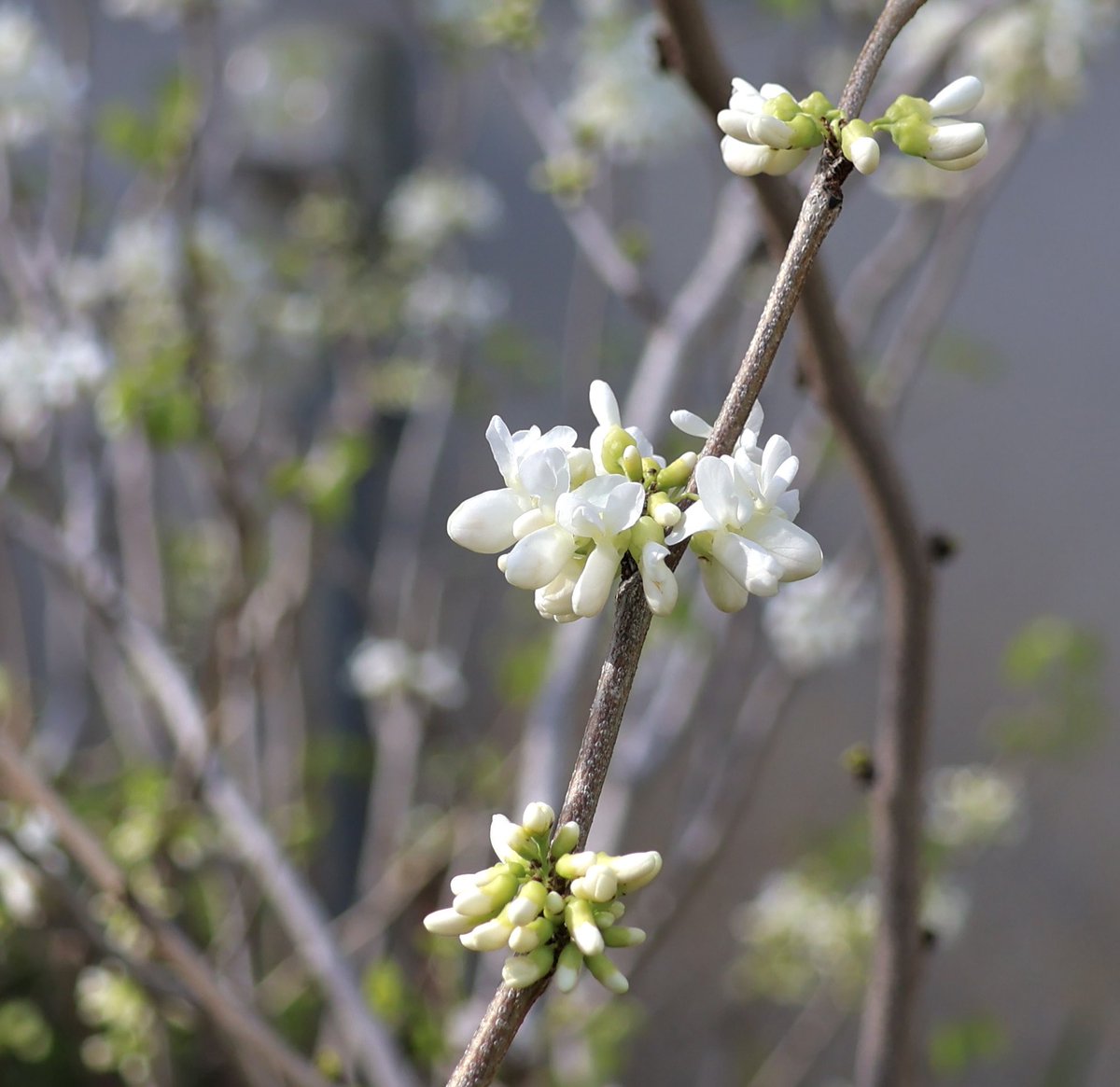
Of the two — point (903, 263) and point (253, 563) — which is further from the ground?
point (903, 263)

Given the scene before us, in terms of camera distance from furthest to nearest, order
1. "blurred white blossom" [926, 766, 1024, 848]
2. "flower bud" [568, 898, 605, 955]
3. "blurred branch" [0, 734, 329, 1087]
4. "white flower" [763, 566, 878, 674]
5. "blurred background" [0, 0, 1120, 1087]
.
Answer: "blurred white blossom" [926, 766, 1024, 848]
"white flower" [763, 566, 878, 674]
"blurred background" [0, 0, 1120, 1087]
"blurred branch" [0, 734, 329, 1087]
"flower bud" [568, 898, 605, 955]

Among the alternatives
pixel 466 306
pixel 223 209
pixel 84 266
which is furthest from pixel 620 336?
pixel 84 266

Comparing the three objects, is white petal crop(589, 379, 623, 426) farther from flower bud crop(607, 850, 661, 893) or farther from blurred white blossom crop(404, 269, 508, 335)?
blurred white blossom crop(404, 269, 508, 335)

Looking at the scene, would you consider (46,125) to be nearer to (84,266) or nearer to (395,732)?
(84,266)

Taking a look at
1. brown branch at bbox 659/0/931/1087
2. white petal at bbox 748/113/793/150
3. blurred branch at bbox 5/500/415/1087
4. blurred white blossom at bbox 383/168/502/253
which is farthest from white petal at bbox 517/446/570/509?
blurred white blossom at bbox 383/168/502/253

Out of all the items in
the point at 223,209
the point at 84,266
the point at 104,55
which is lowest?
the point at 84,266

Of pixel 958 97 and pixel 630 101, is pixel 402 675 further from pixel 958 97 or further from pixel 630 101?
pixel 958 97

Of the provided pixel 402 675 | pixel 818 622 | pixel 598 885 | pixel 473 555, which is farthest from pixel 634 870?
pixel 473 555
